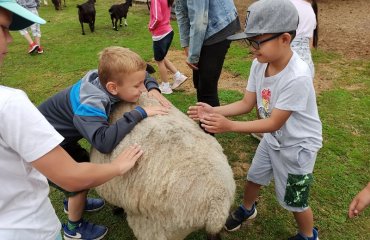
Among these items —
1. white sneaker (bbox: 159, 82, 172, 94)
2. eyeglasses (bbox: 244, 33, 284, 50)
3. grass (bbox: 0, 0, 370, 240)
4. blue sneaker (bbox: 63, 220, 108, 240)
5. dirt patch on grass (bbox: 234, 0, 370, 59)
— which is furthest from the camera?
dirt patch on grass (bbox: 234, 0, 370, 59)

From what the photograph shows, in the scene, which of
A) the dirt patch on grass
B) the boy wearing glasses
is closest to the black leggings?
the boy wearing glasses

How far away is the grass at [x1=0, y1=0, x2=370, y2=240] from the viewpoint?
2.91 metres

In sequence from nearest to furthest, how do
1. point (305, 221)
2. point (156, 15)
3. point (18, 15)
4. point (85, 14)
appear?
point (18, 15)
point (305, 221)
point (156, 15)
point (85, 14)

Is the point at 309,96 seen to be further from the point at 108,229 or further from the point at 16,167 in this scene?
the point at 108,229

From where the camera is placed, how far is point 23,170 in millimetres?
1397

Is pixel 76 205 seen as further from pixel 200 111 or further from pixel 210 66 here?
pixel 210 66

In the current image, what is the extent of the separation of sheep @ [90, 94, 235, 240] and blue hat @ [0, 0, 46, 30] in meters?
0.83

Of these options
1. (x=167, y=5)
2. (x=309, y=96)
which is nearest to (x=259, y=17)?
(x=309, y=96)

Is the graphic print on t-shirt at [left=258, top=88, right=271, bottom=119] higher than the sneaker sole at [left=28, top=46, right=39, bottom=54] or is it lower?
higher

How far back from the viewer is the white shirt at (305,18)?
3.22 meters

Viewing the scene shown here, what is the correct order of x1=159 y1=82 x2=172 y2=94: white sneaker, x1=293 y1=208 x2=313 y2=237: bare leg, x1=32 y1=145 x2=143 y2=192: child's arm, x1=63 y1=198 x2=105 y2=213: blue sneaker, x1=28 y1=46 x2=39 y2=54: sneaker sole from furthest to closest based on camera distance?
x1=28 y1=46 x2=39 y2=54: sneaker sole, x1=159 y1=82 x2=172 y2=94: white sneaker, x1=63 y1=198 x2=105 y2=213: blue sneaker, x1=293 y1=208 x2=313 y2=237: bare leg, x1=32 y1=145 x2=143 y2=192: child's arm

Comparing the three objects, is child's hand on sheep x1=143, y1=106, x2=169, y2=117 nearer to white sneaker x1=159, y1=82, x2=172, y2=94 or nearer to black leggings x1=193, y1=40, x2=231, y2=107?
black leggings x1=193, y1=40, x2=231, y2=107

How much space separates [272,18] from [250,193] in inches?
56.6

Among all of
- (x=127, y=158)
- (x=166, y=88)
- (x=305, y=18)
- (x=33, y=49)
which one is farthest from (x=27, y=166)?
(x=33, y=49)
